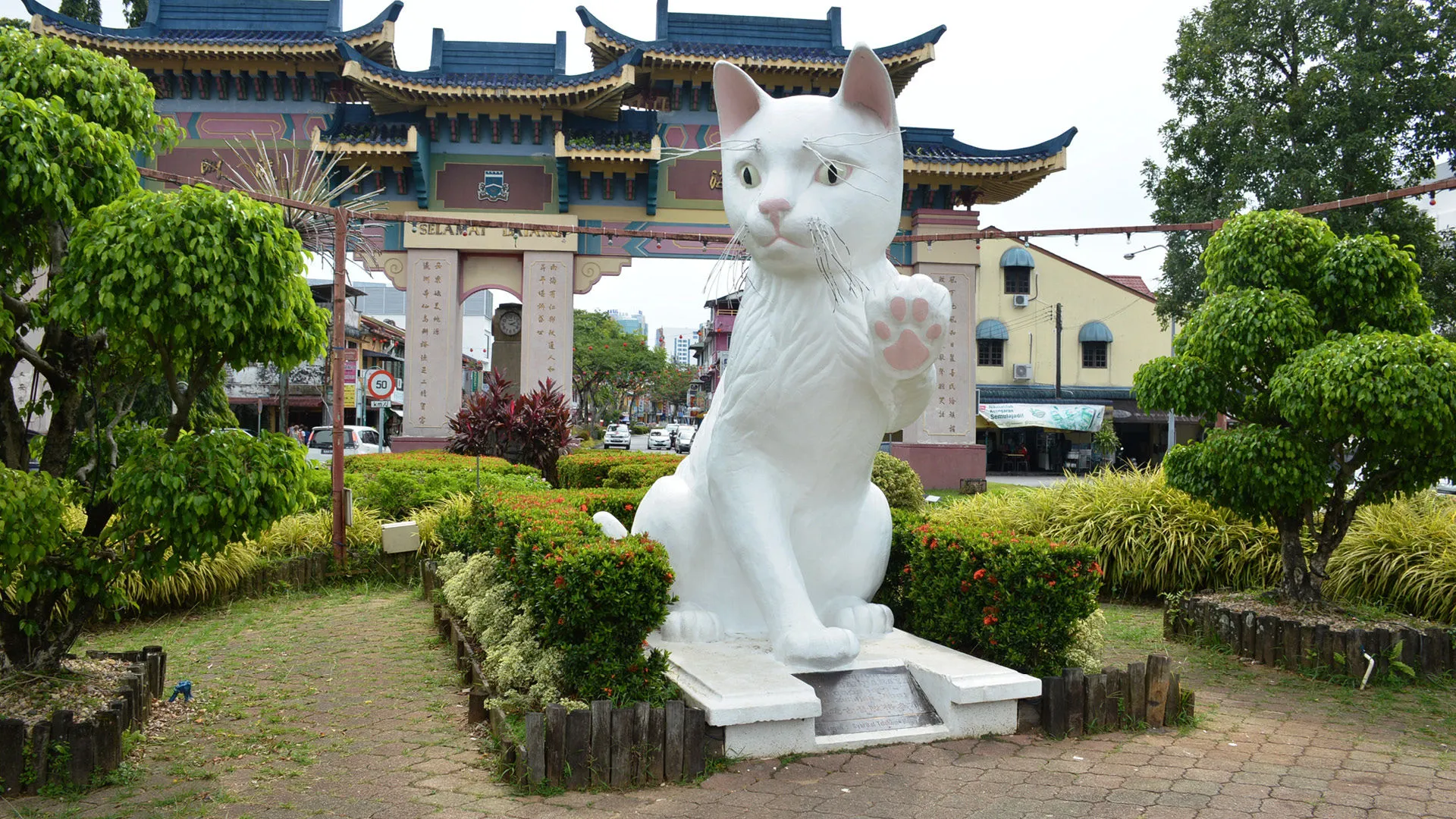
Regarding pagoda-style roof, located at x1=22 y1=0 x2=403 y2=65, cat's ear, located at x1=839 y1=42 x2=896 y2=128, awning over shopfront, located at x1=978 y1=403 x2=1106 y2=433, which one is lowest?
awning over shopfront, located at x1=978 y1=403 x2=1106 y2=433

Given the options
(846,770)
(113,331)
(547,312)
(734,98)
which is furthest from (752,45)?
(846,770)

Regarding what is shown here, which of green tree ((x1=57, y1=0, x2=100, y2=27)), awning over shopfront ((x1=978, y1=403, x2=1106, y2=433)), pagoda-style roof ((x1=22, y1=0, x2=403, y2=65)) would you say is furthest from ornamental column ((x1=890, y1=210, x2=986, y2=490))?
green tree ((x1=57, y1=0, x2=100, y2=27))

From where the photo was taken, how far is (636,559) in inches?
146

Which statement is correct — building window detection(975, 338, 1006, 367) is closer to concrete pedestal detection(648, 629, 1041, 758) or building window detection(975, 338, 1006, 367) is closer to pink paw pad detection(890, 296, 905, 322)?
concrete pedestal detection(648, 629, 1041, 758)

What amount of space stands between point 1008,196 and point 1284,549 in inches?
503

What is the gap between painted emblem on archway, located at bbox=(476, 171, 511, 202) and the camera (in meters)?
16.0

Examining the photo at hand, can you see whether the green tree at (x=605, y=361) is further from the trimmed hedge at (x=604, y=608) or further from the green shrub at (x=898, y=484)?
the trimmed hedge at (x=604, y=608)

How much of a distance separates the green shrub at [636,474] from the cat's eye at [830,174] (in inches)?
231

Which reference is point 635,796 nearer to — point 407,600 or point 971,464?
point 407,600

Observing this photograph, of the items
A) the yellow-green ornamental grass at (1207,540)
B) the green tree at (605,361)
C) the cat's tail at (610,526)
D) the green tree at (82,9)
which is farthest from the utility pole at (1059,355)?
the green tree at (82,9)

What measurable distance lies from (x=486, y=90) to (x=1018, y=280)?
1690 centimetres

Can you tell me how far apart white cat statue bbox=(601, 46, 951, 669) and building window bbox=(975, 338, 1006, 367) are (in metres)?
24.0

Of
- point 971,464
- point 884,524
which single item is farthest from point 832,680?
point 971,464

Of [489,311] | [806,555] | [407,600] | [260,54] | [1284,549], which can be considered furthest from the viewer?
[489,311]
